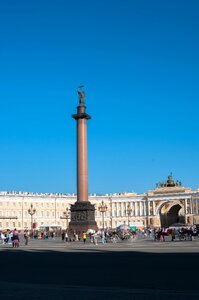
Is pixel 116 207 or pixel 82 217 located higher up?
pixel 116 207
